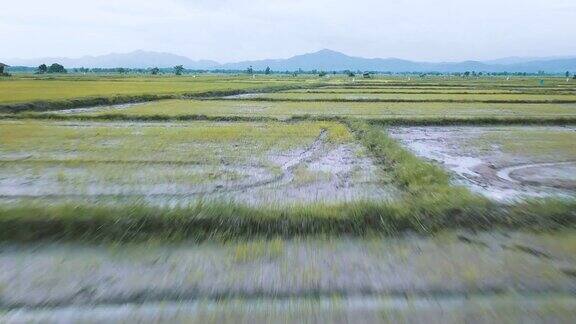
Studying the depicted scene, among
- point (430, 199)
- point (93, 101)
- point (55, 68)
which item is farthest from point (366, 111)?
point (55, 68)

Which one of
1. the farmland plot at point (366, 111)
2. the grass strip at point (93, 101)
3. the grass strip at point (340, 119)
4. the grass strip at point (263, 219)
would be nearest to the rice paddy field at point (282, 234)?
the grass strip at point (263, 219)

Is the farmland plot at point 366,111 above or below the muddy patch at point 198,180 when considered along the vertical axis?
below

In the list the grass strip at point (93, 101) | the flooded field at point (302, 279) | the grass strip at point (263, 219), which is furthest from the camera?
the grass strip at point (93, 101)

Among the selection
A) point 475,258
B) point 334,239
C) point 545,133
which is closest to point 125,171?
point 334,239

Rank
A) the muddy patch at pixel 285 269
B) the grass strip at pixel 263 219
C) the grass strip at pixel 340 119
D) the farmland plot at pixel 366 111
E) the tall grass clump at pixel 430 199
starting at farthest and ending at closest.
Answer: the farmland plot at pixel 366 111
the grass strip at pixel 340 119
the tall grass clump at pixel 430 199
the grass strip at pixel 263 219
the muddy patch at pixel 285 269

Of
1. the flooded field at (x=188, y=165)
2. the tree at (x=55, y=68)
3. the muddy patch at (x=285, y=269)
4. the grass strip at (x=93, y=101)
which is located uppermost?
the muddy patch at (x=285, y=269)

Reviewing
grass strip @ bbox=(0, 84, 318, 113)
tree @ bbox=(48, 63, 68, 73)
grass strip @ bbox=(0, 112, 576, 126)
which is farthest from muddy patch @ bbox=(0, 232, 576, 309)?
tree @ bbox=(48, 63, 68, 73)

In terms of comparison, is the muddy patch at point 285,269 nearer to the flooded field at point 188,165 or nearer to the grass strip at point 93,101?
the flooded field at point 188,165

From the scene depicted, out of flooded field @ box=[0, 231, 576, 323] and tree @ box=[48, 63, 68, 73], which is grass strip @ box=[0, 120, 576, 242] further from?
tree @ box=[48, 63, 68, 73]
